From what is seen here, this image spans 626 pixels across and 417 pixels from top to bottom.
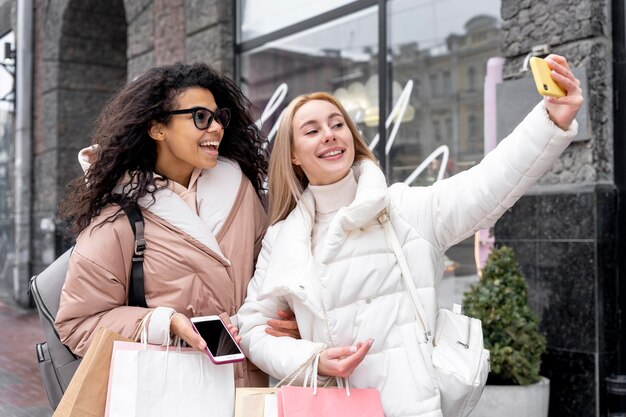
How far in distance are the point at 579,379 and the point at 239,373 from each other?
10.1ft

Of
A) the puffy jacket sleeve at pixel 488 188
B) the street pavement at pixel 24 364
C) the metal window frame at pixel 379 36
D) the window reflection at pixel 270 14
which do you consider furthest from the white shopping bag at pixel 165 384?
the window reflection at pixel 270 14

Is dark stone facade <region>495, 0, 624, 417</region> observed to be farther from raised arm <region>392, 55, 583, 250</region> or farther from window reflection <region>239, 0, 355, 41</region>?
window reflection <region>239, 0, 355, 41</region>

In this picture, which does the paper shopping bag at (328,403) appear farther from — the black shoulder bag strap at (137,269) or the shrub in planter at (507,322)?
the shrub in planter at (507,322)

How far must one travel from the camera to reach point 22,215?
12.7 metres

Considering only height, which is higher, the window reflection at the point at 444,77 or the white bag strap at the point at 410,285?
the window reflection at the point at 444,77

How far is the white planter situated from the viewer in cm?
444

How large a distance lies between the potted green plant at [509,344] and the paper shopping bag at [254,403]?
272 cm

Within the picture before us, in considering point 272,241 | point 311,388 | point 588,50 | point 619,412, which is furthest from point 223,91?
point 619,412

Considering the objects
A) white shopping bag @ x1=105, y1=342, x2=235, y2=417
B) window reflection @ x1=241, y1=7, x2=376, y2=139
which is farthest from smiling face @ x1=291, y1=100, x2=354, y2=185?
window reflection @ x1=241, y1=7, x2=376, y2=139

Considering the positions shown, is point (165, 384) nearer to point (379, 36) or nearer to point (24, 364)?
point (379, 36)

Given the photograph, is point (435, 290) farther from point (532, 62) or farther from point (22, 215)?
point (22, 215)

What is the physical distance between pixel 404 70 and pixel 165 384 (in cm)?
511

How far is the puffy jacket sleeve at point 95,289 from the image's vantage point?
7.46 ft

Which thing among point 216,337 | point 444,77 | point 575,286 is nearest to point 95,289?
point 216,337
